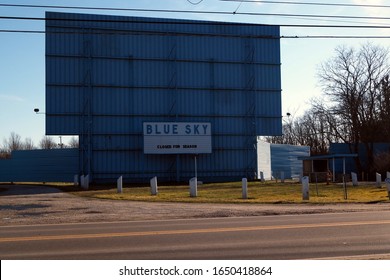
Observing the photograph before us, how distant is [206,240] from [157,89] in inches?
1530

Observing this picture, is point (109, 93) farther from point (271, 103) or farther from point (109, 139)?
point (271, 103)

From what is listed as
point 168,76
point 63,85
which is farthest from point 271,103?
point 63,85

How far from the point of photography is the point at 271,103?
5225cm

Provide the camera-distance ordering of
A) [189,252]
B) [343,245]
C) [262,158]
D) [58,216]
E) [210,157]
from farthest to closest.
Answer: [262,158] < [210,157] < [58,216] < [343,245] < [189,252]

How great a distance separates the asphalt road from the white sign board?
31.6m

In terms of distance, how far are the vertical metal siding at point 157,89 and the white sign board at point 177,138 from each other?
1476 mm

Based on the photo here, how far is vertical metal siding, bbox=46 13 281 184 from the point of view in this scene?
157 feet

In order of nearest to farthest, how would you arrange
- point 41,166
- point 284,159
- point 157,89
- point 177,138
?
point 177,138
point 157,89
point 41,166
point 284,159

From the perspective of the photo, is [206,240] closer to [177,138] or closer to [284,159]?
[177,138]

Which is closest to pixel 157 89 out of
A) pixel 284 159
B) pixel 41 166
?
pixel 41 166

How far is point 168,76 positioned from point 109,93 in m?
5.90

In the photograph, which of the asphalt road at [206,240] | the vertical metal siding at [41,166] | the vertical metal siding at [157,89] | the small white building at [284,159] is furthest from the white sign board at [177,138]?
the asphalt road at [206,240]

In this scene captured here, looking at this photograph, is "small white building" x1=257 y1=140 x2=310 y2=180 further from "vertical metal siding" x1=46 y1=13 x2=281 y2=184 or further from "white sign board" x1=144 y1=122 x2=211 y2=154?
"white sign board" x1=144 y1=122 x2=211 y2=154

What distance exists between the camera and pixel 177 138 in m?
48.5
